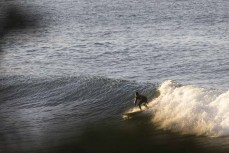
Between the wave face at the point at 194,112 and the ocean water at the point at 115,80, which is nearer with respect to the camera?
the ocean water at the point at 115,80

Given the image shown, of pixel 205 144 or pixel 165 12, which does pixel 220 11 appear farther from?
pixel 205 144

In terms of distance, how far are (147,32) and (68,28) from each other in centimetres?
914

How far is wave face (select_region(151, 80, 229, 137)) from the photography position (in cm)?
1564

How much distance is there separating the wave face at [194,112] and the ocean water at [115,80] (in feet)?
0.13

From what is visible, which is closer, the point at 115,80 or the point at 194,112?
the point at 194,112

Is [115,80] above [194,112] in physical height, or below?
above

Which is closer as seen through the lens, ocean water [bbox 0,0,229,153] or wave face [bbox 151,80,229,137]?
ocean water [bbox 0,0,229,153]

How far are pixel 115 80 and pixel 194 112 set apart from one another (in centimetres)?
1120

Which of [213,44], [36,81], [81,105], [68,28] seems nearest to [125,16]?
[68,28]

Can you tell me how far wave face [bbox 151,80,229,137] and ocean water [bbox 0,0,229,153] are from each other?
4 centimetres

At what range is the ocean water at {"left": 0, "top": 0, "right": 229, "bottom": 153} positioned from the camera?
2744 millimetres

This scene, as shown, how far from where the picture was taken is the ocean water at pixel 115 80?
2.74 meters

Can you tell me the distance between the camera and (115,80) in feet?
91.2

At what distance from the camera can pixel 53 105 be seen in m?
22.8
